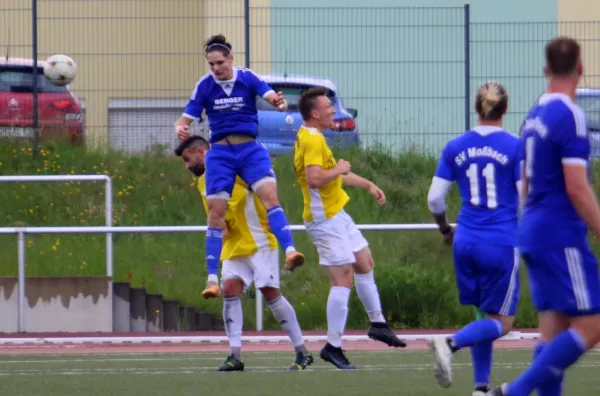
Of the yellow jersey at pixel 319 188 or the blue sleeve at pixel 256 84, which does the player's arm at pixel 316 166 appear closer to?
the yellow jersey at pixel 319 188

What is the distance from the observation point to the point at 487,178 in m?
7.51

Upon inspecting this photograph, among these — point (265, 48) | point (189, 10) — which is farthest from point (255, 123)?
point (189, 10)

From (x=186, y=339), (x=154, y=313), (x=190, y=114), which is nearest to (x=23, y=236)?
(x=154, y=313)

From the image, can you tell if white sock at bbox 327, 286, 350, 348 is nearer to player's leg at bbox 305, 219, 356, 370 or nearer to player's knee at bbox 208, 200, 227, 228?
player's leg at bbox 305, 219, 356, 370

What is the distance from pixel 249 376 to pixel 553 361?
335 centimetres

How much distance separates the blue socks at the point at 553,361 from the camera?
5.88 meters

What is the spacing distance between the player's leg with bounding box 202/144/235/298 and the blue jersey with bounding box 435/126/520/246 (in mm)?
2346

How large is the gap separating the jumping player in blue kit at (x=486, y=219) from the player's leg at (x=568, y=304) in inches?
57.9

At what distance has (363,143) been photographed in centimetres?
1880

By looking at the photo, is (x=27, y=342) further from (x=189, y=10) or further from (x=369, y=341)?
(x=189, y=10)

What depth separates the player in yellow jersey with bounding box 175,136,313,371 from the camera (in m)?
9.57

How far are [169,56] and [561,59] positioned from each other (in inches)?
530

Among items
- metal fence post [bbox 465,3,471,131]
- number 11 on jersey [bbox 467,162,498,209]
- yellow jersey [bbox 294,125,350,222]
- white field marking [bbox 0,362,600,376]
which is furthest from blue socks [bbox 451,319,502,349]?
metal fence post [bbox 465,3,471,131]

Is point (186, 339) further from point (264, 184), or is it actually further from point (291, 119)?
point (291, 119)
